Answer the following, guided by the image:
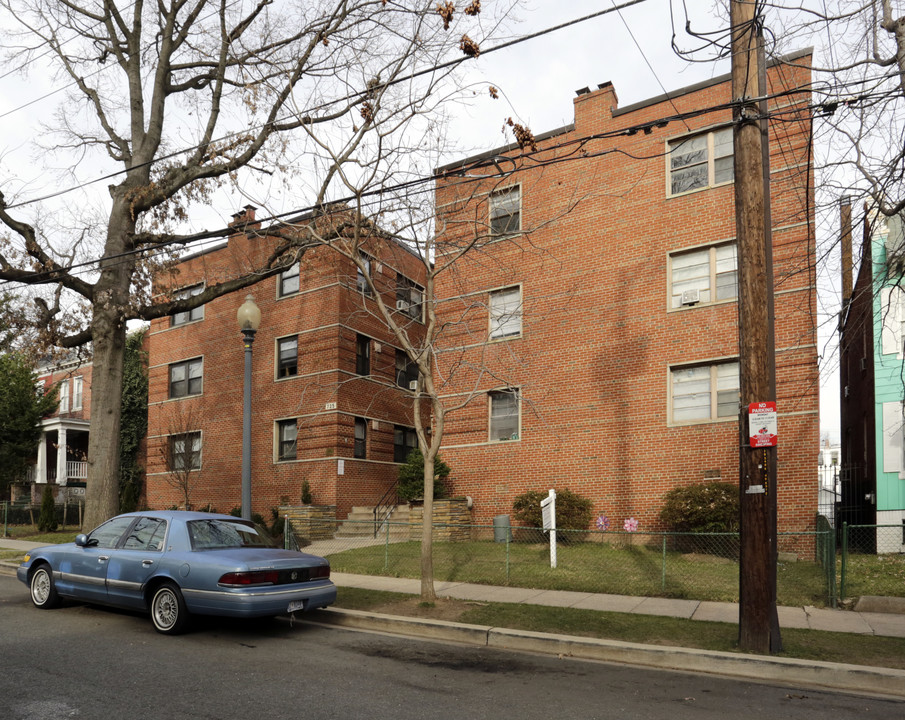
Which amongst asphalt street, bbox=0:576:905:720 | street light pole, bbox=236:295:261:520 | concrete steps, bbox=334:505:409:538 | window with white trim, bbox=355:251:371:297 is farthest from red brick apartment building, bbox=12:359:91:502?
asphalt street, bbox=0:576:905:720

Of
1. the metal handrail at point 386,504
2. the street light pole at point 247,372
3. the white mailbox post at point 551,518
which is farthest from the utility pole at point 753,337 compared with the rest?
the metal handrail at point 386,504

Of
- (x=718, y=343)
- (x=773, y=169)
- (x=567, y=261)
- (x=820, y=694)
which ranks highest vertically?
(x=773, y=169)

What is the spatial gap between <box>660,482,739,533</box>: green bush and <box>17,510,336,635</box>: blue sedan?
29.8ft

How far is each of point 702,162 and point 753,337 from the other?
38.1ft

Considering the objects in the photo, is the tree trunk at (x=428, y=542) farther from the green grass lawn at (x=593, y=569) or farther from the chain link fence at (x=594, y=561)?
the green grass lawn at (x=593, y=569)

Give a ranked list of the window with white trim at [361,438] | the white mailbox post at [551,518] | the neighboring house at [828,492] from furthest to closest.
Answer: the window with white trim at [361,438]
the neighboring house at [828,492]
the white mailbox post at [551,518]

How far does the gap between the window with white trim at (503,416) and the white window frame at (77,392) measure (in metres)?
27.8

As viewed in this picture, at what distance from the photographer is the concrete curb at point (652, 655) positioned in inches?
294

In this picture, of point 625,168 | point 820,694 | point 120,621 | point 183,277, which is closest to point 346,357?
point 183,277

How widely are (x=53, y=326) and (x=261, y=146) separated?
22.6 feet

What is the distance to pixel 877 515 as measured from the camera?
19672 millimetres

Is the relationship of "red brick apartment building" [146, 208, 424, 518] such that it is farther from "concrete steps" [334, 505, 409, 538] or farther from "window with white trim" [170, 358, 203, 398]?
"concrete steps" [334, 505, 409, 538]

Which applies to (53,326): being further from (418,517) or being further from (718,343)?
(718,343)

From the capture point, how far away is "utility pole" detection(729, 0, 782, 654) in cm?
826
